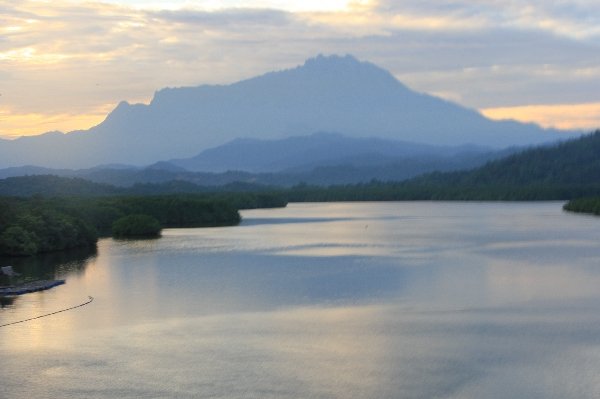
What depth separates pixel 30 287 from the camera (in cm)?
3175

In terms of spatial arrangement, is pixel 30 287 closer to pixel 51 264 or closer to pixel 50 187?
pixel 51 264

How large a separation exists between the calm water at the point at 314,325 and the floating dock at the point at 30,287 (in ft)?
1.74

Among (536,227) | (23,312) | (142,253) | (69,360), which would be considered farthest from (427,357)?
(536,227)

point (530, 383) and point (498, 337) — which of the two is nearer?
point (530, 383)

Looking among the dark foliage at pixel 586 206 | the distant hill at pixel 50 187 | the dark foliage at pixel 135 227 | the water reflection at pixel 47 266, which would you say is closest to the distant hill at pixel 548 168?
the dark foliage at pixel 586 206

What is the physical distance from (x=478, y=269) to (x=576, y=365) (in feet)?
54.7

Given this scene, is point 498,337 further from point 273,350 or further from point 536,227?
point 536,227

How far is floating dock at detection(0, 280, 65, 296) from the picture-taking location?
30.7 m

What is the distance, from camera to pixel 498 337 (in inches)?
895

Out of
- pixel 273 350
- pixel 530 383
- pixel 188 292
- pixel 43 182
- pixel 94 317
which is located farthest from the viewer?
pixel 43 182

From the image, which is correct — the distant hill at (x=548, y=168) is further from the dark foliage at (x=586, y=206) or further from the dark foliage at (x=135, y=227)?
the dark foliage at (x=135, y=227)

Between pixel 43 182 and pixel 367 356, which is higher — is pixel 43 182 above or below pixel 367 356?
above

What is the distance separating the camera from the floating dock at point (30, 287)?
101 ft

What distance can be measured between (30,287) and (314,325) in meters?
11.6
